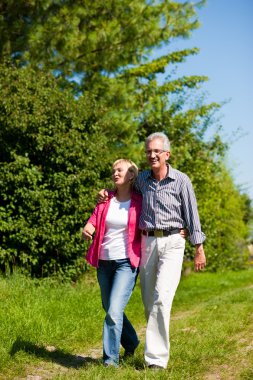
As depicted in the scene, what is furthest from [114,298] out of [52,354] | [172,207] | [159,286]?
[52,354]

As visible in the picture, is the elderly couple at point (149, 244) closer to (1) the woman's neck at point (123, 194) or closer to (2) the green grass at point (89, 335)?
(1) the woman's neck at point (123, 194)

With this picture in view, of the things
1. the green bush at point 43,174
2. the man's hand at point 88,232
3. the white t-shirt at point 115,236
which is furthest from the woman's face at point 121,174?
the green bush at point 43,174

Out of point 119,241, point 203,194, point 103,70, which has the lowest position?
point 119,241

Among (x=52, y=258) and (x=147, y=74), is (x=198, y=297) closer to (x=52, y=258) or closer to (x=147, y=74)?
(x=52, y=258)

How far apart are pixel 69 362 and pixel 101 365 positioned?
2.45 feet

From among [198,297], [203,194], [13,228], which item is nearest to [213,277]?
[203,194]

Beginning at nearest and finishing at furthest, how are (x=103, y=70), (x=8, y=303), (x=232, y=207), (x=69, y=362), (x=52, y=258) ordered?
(x=69, y=362) → (x=8, y=303) → (x=52, y=258) → (x=103, y=70) → (x=232, y=207)

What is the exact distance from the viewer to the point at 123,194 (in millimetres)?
5074

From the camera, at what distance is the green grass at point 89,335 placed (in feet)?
15.7

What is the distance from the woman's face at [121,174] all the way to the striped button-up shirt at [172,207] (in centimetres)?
23

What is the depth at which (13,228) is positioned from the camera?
30.8 ft

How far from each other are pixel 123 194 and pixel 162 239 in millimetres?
559

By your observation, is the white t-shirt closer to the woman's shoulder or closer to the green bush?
the woman's shoulder

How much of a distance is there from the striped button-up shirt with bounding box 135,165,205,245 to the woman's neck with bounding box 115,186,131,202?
180mm
